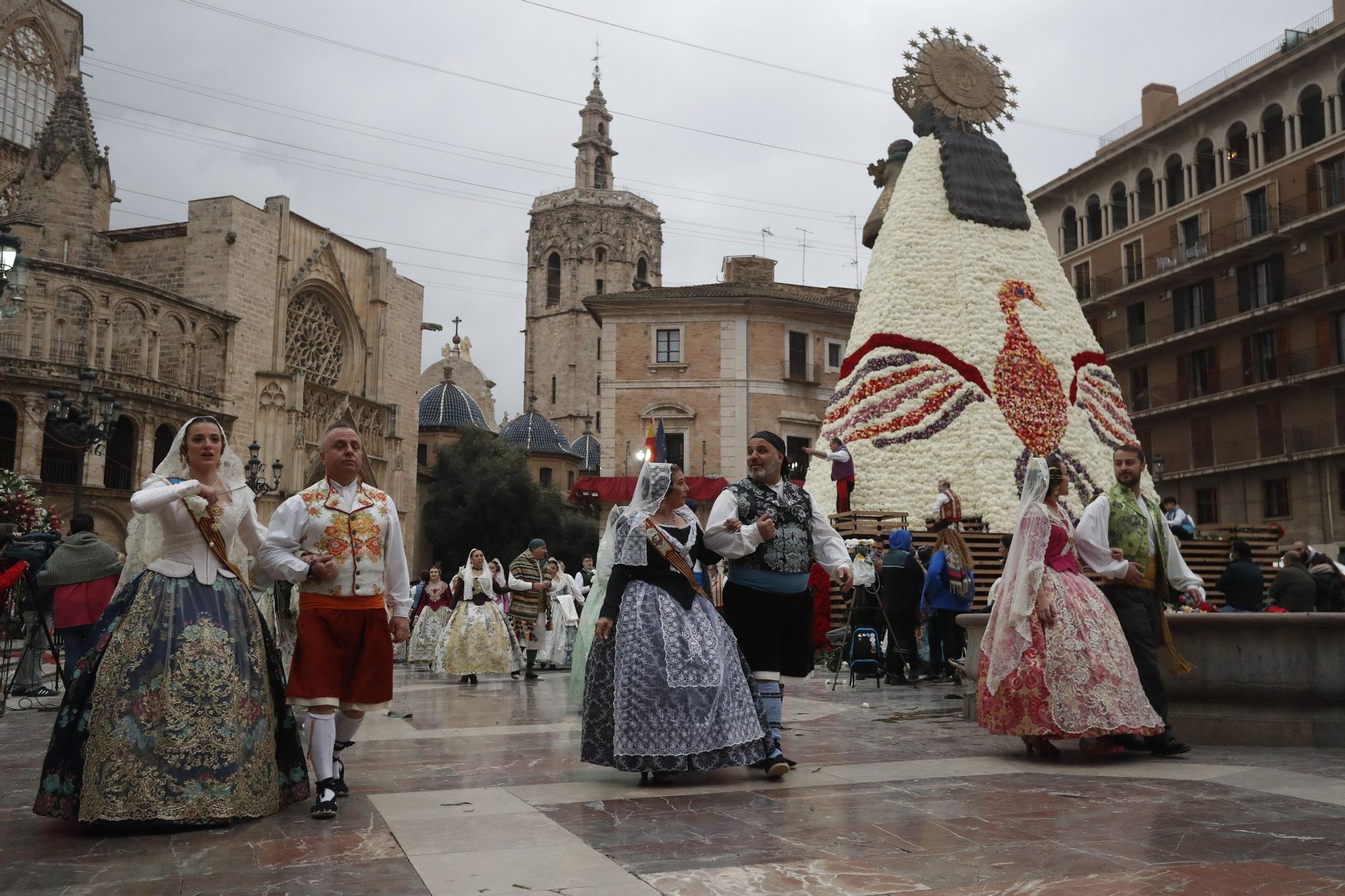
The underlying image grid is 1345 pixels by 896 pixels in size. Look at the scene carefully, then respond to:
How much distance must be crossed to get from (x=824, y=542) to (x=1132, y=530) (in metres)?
2.03

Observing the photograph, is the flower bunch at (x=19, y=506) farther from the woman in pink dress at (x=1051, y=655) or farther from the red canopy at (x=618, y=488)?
the red canopy at (x=618, y=488)

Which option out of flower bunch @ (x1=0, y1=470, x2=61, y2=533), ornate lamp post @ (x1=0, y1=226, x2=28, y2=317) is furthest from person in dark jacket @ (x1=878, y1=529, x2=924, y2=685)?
flower bunch @ (x1=0, y1=470, x2=61, y2=533)

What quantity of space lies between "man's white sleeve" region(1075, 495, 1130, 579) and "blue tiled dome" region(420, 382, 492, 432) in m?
53.1

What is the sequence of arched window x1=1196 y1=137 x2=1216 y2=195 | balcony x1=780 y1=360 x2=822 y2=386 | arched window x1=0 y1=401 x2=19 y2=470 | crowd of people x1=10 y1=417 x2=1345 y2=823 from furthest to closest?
balcony x1=780 y1=360 x2=822 y2=386, arched window x1=1196 y1=137 x2=1216 y2=195, arched window x1=0 y1=401 x2=19 y2=470, crowd of people x1=10 y1=417 x2=1345 y2=823

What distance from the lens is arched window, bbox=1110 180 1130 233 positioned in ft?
131

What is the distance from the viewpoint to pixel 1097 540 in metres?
7.11

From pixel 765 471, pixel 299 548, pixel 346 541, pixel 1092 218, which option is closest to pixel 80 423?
pixel 299 548

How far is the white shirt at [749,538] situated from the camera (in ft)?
20.8

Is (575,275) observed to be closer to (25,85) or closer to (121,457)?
(25,85)

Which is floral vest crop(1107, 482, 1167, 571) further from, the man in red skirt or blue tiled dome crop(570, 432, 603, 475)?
blue tiled dome crop(570, 432, 603, 475)

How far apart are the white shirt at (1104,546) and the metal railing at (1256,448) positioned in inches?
1101

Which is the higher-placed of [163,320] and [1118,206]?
[1118,206]

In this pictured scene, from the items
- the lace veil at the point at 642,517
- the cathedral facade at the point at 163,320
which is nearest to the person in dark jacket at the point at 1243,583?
the lace veil at the point at 642,517

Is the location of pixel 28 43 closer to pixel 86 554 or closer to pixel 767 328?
pixel 767 328
